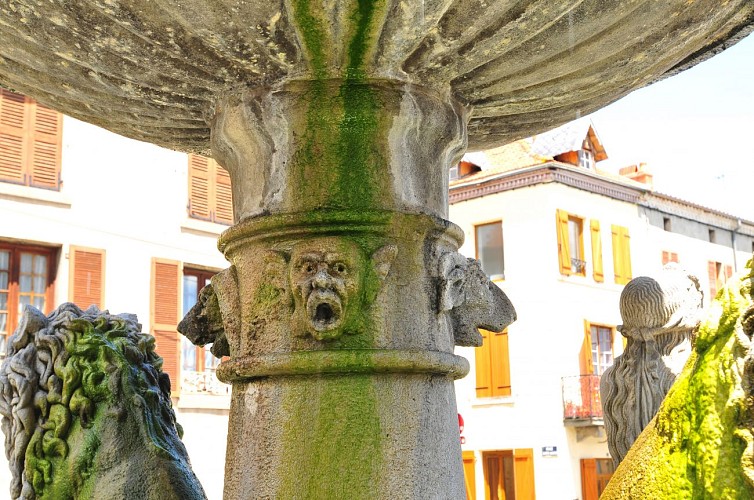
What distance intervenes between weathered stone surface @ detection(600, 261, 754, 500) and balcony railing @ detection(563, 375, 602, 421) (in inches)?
829

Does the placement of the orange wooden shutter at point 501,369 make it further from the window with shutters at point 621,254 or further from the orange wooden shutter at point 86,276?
the orange wooden shutter at point 86,276

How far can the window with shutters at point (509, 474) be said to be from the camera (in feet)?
74.8

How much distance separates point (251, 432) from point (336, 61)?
0.91 m

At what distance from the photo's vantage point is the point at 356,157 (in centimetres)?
270

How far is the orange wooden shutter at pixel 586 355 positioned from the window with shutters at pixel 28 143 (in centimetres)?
1227

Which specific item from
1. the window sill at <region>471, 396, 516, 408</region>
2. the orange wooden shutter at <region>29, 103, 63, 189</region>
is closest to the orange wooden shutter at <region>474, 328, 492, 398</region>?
the window sill at <region>471, 396, 516, 408</region>

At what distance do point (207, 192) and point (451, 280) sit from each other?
48.4 feet

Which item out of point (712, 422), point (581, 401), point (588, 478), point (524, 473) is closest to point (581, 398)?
point (581, 401)

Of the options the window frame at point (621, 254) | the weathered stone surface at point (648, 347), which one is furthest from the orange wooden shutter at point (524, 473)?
the weathered stone surface at point (648, 347)

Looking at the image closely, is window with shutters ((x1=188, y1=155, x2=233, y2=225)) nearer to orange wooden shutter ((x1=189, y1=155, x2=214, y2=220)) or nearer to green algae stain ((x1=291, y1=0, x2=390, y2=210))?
orange wooden shutter ((x1=189, y1=155, x2=214, y2=220))

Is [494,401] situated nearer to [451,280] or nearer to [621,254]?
[621,254]

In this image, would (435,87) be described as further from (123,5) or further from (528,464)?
(528,464)

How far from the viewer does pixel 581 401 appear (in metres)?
22.9

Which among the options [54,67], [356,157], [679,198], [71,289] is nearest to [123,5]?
[54,67]
